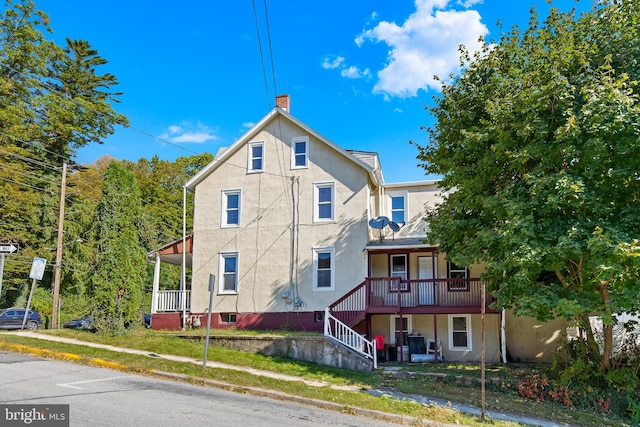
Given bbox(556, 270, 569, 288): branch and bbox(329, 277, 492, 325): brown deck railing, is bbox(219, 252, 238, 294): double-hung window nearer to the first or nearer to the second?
bbox(329, 277, 492, 325): brown deck railing

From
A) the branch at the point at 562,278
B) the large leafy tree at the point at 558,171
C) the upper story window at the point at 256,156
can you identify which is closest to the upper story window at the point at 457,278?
the large leafy tree at the point at 558,171

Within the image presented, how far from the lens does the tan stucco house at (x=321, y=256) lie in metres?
17.7

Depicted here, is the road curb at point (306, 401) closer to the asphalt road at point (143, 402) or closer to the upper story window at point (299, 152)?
the asphalt road at point (143, 402)

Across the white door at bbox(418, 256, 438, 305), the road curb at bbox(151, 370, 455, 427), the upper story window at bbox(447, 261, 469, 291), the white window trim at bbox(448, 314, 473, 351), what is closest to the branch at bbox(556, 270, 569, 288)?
the upper story window at bbox(447, 261, 469, 291)

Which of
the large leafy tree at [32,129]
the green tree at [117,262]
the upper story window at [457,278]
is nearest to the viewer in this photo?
the green tree at [117,262]

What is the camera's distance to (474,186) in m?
13.0

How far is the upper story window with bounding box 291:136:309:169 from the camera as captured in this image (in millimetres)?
20625

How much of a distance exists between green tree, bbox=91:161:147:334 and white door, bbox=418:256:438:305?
1037cm

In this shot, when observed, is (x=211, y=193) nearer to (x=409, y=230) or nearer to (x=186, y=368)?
(x=409, y=230)

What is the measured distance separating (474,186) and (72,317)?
104 ft

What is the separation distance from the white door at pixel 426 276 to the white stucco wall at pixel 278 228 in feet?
8.11

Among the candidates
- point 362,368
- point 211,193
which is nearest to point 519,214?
point 362,368
